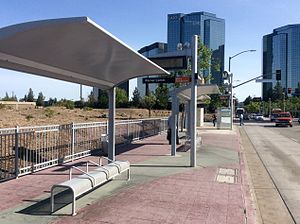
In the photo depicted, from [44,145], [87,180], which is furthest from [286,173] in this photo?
[87,180]

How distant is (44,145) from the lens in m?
11.7

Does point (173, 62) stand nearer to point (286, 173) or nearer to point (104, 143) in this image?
point (104, 143)

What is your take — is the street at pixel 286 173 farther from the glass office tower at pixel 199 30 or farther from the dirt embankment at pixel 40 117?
the glass office tower at pixel 199 30

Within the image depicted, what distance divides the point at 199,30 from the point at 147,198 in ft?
150

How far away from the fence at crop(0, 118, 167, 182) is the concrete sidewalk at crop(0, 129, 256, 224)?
0.38 metres

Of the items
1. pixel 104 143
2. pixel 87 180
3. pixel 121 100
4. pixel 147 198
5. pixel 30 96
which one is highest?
pixel 30 96

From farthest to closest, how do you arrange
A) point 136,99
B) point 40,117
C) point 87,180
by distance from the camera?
point 136,99, point 40,117, point 87,180

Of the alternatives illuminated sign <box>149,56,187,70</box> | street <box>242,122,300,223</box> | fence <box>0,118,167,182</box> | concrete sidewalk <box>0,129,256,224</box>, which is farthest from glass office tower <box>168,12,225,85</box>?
concrete sidewalk <box>0,129,256,224</box>

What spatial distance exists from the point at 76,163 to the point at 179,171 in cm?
320

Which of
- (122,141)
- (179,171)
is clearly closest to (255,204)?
(179,171)

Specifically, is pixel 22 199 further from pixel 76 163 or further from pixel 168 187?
pixel 76 163

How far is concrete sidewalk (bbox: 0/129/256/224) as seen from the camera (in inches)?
254

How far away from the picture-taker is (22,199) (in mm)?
7449

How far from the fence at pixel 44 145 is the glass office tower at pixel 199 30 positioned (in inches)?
952
